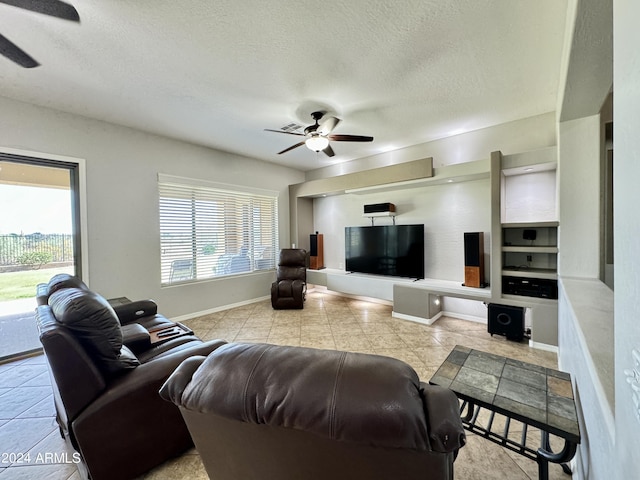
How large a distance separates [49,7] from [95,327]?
177 centimetres

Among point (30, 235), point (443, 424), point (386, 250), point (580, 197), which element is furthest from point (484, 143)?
point (30, 235)

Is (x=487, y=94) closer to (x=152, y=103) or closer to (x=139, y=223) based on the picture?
(x=152, y=103)

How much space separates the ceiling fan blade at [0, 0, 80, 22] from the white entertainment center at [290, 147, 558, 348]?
3.64m

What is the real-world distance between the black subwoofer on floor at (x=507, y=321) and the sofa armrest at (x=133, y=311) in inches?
154

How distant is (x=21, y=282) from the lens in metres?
2.84

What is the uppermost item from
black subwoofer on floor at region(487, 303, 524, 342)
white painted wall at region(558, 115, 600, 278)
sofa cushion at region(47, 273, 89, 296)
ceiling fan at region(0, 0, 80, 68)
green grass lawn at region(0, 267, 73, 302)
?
ceiling fan at region(0, 0, 80, 68)

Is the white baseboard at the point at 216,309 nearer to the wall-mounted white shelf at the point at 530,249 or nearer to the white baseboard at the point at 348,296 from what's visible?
the white baseboard at the point at 348,296

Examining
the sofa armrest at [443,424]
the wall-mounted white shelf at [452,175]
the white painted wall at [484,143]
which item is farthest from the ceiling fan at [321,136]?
the sofa armrest at [443,424]

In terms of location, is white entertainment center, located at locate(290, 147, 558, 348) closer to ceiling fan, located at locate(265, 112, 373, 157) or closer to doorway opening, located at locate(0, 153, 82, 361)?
ceiling fan, located at locate(265, 112, 373, 157)

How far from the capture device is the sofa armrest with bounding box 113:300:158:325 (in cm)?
241

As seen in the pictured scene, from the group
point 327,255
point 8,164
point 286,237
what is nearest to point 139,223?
point 8,164

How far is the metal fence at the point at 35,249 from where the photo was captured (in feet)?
9.03

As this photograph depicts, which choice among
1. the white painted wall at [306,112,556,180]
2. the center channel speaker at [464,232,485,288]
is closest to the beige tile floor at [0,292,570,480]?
the center channel speaker at [464,232,485,288]

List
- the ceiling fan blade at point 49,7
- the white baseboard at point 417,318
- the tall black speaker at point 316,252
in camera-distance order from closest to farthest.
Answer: the ceiling fan blade at point 49,7 < the white baseboard at point 417,318 < the tall black speaker at point 316,252
